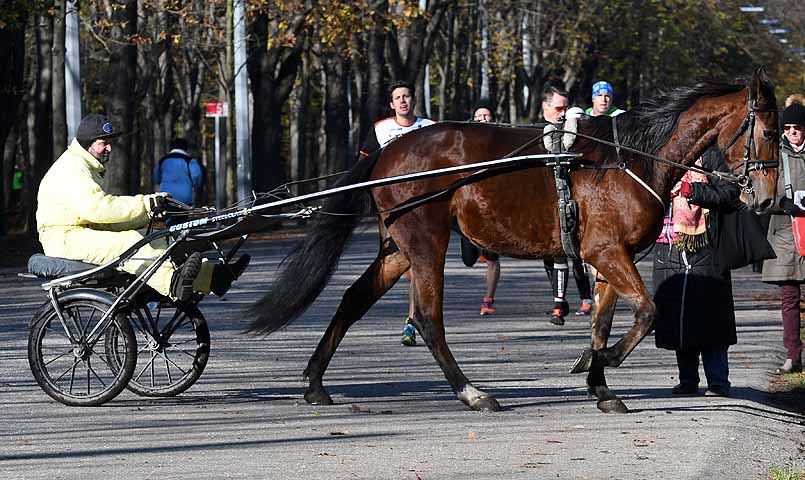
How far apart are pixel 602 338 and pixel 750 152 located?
4.95 feet

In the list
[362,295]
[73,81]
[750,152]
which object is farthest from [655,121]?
[73,81]

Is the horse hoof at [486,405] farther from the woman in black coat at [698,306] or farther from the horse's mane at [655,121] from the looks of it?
the horse's mane at [655,121]

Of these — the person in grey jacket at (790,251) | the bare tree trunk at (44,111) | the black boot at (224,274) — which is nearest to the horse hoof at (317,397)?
the black boot at (224,274)

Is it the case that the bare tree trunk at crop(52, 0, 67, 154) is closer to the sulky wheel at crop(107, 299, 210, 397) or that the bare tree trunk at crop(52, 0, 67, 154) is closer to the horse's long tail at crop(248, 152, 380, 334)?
the sulky wheel at crop(107, 299, 210, 397)

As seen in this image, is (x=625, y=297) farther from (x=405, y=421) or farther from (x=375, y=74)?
(x=375, y=74)

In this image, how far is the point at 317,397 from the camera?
34.4 feet

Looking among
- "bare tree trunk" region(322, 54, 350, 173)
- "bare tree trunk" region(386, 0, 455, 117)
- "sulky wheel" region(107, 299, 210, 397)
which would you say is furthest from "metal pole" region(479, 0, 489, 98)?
"sulky wheel" region(107, 299, 210, 397)

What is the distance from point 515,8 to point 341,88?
9380 mm

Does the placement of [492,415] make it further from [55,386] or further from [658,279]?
[55,386]

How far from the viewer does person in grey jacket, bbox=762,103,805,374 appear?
40.9ft

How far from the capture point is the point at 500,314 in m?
17.0

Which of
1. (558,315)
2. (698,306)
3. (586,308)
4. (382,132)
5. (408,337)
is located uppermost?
(382,132)

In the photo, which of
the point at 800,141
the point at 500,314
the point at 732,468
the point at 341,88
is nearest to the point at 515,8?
the point at 341,88

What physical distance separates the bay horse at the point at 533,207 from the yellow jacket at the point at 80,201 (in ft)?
3.53
